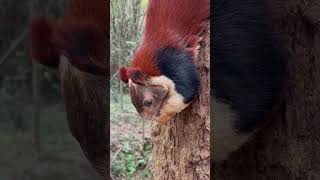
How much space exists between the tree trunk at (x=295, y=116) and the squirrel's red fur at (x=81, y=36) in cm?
31

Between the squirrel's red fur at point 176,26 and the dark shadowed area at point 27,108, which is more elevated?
the squirrel's red fur at point 176,26

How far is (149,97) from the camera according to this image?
0.76m

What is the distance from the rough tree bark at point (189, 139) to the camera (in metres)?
0.80

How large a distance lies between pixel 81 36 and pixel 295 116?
0.42m

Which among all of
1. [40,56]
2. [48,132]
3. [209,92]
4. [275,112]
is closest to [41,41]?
[40,56]

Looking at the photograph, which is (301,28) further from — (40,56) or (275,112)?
(40,56)

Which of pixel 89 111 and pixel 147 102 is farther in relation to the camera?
pixel 89 111

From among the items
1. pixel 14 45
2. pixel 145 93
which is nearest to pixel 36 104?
pixel 14 45

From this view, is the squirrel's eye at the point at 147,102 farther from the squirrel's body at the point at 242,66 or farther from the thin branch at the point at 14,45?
the thin branch at the point at 14,45

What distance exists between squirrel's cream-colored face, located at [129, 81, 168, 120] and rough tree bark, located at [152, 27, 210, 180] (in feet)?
0.16

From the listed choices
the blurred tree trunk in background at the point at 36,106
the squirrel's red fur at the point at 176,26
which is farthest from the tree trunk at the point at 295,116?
the blurred tree trunk in background at the point at 36,106

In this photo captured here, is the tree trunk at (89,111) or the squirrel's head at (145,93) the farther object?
the tree trunk at (89,111)

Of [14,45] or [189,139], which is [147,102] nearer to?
[189,139]

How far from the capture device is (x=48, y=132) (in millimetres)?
861
